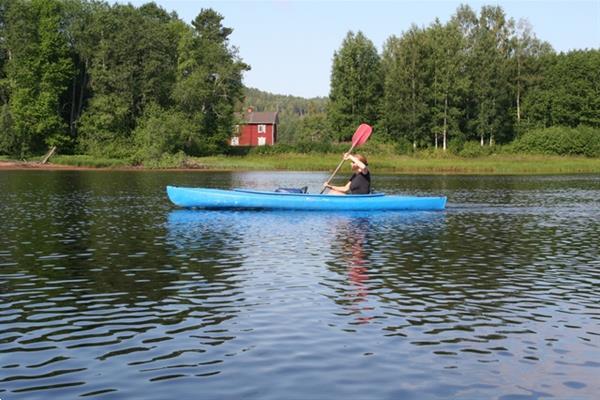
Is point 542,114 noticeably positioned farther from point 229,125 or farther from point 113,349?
point 113,349

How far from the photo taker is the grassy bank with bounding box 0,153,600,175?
65812 mm

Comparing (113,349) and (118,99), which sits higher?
(118,99)

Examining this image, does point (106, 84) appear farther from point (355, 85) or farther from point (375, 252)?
point (375, 252)

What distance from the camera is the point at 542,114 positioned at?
83812mm

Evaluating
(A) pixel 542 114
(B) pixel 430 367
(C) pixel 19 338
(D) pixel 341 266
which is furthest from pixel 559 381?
(A) pixel 542 114

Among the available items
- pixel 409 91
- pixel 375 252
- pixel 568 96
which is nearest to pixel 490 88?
pixel 409 91

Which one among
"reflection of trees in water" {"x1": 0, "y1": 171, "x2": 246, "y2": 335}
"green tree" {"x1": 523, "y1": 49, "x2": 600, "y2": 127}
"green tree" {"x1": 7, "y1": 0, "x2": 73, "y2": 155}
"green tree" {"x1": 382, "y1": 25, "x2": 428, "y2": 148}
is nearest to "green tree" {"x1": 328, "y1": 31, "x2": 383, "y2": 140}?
"green tree" {"x1": 382, "y1": 25, "x2": 428, "y2": 148}

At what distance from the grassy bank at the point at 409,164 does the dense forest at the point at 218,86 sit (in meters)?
3.34

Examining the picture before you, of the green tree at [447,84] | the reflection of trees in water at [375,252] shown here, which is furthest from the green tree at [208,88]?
the reflection of trees in water at [375,252]

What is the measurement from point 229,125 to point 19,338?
7125 cm

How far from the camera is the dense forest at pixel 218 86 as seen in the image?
2849 inches

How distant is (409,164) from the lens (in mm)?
67125

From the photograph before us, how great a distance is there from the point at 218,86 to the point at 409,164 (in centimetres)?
2424

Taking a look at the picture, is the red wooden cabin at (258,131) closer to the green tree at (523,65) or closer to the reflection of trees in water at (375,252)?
the green tree at (523,65)
